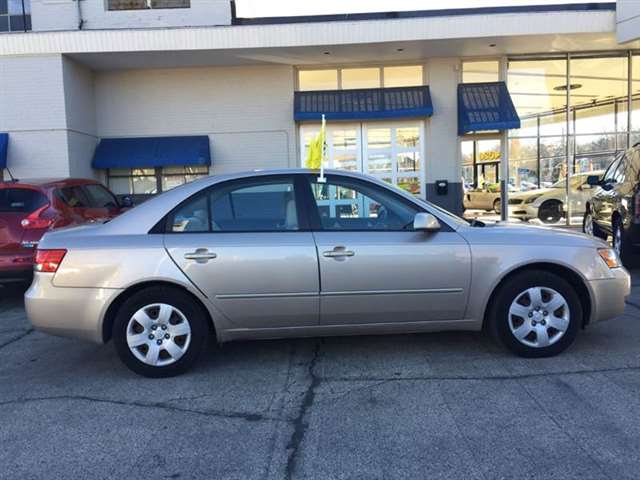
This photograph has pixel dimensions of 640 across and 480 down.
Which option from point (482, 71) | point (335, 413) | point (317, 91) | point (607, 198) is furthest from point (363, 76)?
point (335, 413)

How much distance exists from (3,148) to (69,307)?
32.1ft

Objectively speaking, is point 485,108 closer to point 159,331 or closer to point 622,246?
point 622,246

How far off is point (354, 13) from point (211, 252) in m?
10.0

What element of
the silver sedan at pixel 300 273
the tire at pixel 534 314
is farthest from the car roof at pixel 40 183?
the tire at pixel 534 314

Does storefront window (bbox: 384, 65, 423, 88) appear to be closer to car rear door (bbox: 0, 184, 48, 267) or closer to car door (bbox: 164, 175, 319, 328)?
car rear door (bbox: 0, 184, 48, 267)

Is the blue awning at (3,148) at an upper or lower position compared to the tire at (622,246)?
upper

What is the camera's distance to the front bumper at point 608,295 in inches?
183

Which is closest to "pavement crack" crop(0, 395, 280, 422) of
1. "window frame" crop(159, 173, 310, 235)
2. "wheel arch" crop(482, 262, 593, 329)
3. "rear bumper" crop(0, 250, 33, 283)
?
"window frame" crop(159, 173, 310, 235)

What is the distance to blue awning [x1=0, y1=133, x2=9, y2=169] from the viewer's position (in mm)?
12344

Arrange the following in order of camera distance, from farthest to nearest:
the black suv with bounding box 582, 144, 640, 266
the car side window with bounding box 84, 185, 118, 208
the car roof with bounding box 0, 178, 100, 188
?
the car side window with bounding box 84, 185, 118, 208, the black suv with bounding box 582, 144, 640, 266, the car roof with bounding box 0, 178, 100, 188

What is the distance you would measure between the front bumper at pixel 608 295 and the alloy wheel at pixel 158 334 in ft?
10.9

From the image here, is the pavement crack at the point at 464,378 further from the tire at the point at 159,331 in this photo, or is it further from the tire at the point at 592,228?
the tire at the point at 592,228

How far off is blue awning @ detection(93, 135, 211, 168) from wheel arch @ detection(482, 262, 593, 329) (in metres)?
10.2

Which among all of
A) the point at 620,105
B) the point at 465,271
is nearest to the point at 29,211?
the point at 465,271
